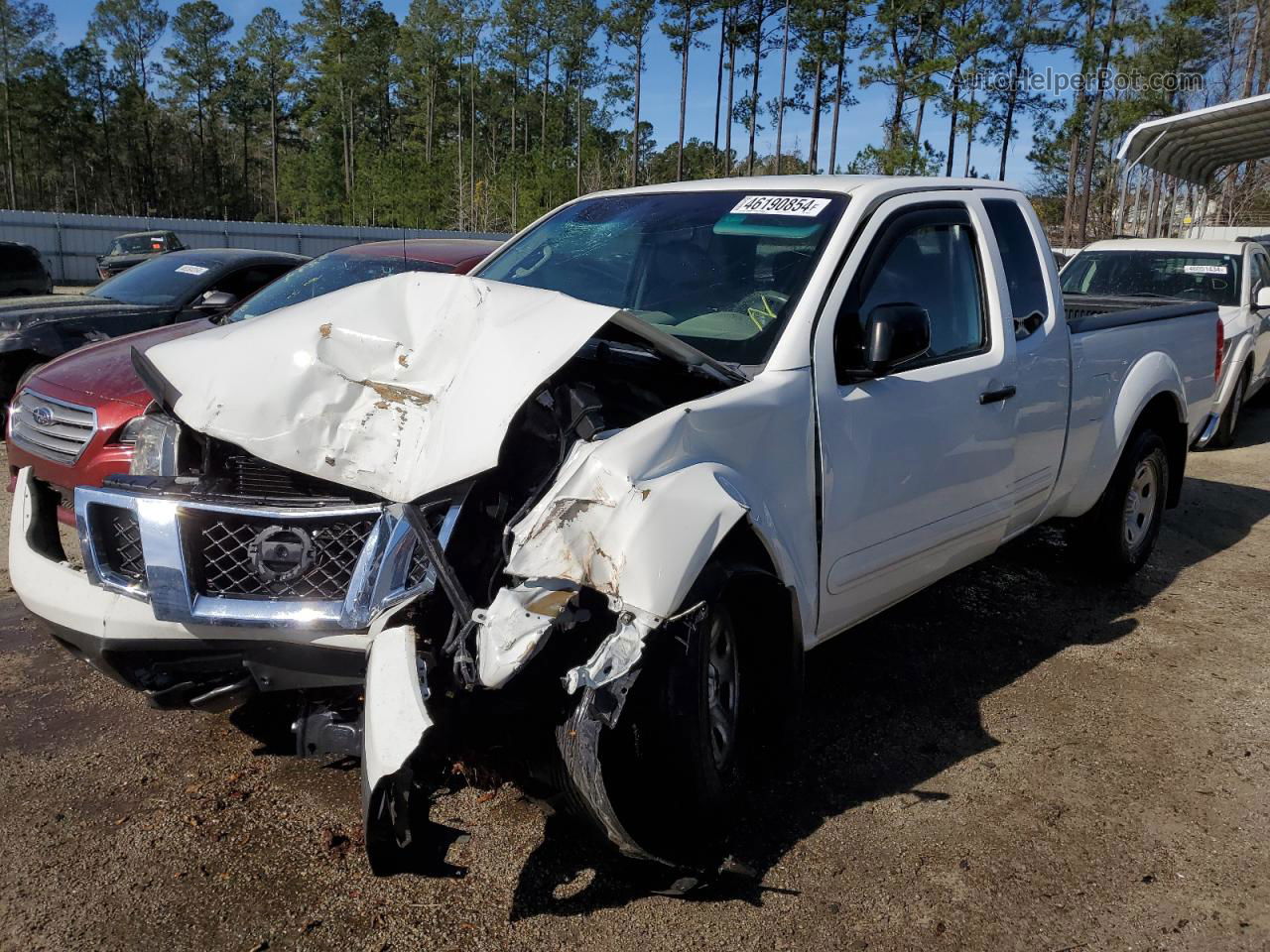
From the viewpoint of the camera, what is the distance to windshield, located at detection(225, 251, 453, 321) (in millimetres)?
6316

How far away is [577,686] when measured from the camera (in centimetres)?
233

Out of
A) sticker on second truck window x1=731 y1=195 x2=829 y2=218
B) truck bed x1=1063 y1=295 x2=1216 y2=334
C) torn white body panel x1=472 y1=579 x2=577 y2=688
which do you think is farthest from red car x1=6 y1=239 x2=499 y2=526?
truck bed x1=1063 y1=295 x2=1216 y2=334

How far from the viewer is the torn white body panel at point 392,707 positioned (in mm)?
2176

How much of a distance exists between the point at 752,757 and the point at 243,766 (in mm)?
1662

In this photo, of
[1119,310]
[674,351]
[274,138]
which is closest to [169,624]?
[674,351]

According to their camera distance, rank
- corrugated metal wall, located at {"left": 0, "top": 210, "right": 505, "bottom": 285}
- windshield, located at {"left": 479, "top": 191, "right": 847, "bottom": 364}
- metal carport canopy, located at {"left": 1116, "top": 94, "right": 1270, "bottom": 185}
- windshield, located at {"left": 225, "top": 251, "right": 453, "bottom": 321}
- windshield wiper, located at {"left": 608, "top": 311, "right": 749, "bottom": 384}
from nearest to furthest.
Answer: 1. windshield wiper, located at {"left": 608, "top": 311, "right": 749, "bottom": 384}
2. windshield, located at {"left": 479, "top": 191, "right": 847, "bottom": 364}
3. windshield, located at {"left": 225, "top": 251, "right": 453, "bottom": 321}
4. metal carport canopy, located at {"left": 1116, "top": 94, "right": 1270, "bottom": 185}
5. corrugated metal wall, located at {"left": 0, "top": 210, "right": 505, "bottom": 285}

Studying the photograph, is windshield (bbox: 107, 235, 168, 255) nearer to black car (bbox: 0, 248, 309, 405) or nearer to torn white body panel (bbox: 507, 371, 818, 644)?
black car (bbox: 0, 248, 309, 405)

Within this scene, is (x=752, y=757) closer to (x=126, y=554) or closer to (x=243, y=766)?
(x=243, y=766)

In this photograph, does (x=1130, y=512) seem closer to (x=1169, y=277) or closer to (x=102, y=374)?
(x=102, y=374)

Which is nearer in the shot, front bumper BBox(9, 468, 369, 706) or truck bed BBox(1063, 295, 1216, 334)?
front bumper BBox(9, 468, 369, 706)

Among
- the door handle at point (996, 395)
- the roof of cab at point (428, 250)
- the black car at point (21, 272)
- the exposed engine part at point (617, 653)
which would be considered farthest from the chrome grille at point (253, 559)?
the black car at point (21, 272)

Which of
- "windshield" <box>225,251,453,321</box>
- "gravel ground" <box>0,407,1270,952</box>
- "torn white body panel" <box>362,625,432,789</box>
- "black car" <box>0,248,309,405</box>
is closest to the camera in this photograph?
"torn white body panel" <box>362,625,432,789</box>

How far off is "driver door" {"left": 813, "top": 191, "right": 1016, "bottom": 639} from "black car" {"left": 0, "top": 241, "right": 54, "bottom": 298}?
1716 cm

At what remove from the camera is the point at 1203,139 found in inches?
749
